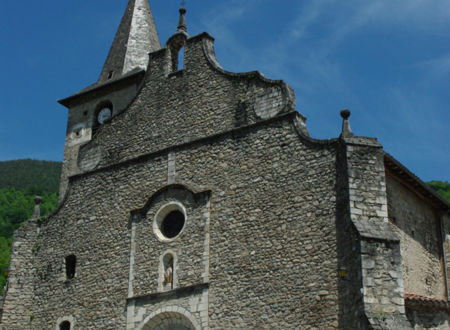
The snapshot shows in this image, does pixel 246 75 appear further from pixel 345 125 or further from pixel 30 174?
pixel 30 174

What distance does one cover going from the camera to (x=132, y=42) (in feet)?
80.5

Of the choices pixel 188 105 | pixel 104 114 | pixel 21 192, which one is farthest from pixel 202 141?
pixel 21 192

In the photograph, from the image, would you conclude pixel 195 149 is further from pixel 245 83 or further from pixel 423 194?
pixel 423 194

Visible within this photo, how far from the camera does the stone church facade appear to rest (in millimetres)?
12922

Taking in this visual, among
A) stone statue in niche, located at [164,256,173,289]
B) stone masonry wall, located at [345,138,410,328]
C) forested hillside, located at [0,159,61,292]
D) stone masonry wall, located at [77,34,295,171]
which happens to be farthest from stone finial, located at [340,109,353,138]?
forested hillside, located at [0,159,61,292]

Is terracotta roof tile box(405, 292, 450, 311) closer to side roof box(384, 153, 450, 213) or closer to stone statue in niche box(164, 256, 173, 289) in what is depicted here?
side roof box(384, 153, 450, 213)

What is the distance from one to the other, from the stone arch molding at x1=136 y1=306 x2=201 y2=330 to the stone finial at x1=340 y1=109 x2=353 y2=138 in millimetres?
5393

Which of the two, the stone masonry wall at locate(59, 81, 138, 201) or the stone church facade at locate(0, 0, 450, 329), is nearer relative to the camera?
the stone church facade at locate(0, 0, 450, 329)

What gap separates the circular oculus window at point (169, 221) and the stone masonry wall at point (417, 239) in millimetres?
5092

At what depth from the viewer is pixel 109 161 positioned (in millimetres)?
17828

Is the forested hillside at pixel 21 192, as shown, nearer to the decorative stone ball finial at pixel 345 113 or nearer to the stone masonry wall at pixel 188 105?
the stone masonry wall at pixel 188 105

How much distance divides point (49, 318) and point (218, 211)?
567 cm

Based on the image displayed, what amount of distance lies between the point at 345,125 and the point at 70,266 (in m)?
8.49

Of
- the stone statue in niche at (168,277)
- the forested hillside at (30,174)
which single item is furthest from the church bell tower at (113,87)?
the forested hillside at (30,174)
